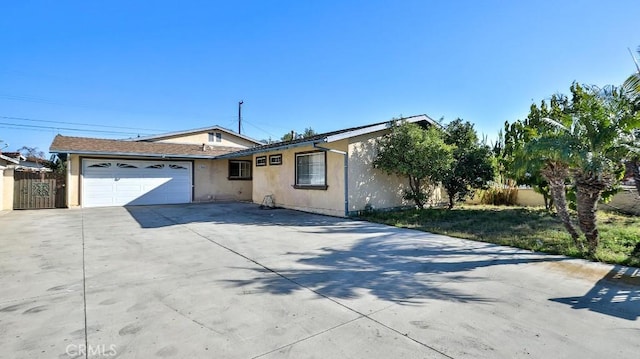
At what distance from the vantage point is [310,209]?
12.1m

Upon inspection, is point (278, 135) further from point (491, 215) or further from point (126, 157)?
point (491, 215)

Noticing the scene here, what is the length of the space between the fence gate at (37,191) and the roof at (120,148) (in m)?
1.67

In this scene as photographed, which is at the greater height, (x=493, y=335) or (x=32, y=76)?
(x=32, y=76)

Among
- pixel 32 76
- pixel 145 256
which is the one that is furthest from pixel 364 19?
pixel 32 76

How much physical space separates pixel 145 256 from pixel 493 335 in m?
5.51

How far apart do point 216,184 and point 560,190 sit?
1573 cm

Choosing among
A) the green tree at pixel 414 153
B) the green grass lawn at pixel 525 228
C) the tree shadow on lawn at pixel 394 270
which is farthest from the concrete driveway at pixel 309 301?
the green tree at pixel 414 153

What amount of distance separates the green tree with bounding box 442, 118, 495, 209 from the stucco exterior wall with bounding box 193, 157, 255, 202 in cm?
1136

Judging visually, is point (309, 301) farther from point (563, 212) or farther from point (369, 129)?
point (369, 129)

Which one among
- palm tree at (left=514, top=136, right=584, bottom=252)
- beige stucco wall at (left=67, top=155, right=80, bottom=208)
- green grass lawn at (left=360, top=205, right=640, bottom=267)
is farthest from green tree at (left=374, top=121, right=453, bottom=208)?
beige stucco wall at (left=67, top=155, right=80, bottom=208)

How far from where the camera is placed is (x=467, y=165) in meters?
11.8

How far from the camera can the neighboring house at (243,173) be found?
10.9m

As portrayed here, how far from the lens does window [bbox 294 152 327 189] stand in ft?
37.8

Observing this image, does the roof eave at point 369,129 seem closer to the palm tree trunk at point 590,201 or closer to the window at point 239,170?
the palm tree trunk at point 590,201
